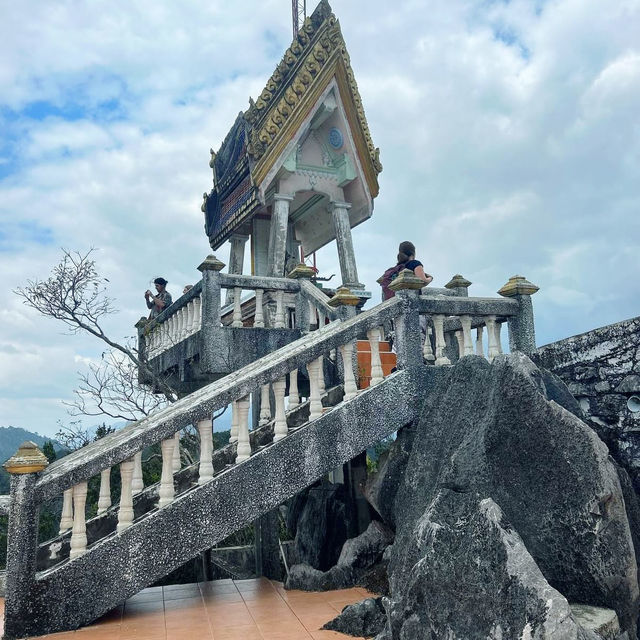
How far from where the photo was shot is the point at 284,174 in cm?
1194

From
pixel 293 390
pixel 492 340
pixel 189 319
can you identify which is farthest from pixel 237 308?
pixel 492 340

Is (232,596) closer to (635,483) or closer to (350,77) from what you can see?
(635,483)

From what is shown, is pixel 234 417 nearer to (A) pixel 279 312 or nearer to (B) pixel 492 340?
(B) pixel 492 340

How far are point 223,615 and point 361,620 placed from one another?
161 centimetres

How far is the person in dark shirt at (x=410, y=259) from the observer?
26.1 ft

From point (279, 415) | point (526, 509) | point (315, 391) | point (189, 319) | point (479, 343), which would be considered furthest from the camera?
point (189, 319)

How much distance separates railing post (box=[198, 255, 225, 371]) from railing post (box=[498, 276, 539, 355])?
13.8 feet

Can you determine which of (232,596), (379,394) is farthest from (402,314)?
(232,596)

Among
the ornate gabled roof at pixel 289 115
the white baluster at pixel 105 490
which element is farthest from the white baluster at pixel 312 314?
the white baluster at pixel 105 490

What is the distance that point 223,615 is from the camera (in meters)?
5.80

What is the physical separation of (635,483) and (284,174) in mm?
8519

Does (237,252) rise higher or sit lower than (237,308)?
higher

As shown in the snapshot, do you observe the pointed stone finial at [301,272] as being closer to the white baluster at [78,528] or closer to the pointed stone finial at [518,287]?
the pointed stone finial at [518,287]

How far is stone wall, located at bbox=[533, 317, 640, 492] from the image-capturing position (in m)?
5.88
